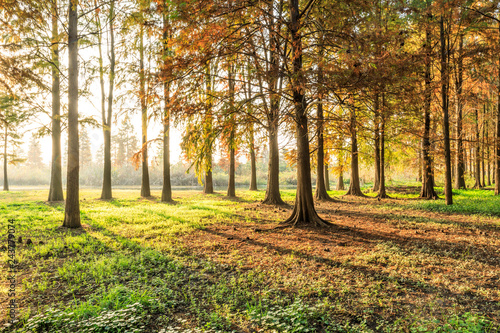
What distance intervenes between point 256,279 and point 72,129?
728cm

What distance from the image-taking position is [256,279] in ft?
14.4

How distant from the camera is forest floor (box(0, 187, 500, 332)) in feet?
10.3

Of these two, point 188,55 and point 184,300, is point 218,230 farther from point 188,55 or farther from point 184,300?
point 188,55

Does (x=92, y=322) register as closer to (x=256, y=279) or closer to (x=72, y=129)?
(x=256, y=279)

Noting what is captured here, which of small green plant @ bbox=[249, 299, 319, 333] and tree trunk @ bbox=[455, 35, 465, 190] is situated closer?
small green plant @ bbox=[249, 299, 319, 333]

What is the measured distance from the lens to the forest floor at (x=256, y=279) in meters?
3.12

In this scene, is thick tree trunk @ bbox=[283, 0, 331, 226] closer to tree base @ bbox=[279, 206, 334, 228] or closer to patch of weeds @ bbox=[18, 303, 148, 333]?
tree base @ bbox=[279, 206, 334, 228]

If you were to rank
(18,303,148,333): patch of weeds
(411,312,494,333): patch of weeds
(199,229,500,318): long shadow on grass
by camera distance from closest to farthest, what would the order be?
(411,312,494,333): patch of weeds
(18,303,148,333): patch of weeds
(199,229,500,318): long shadow on grass

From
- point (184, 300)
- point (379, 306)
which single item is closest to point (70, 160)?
point (184, 300)

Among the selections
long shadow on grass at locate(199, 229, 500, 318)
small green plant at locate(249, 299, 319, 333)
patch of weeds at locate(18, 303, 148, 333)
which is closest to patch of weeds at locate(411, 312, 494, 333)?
long shadow on grass at locate(199, 229, 500, 318)

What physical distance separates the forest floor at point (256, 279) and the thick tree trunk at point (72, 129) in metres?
0.58

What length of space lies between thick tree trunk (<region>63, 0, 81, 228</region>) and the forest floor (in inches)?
22.7

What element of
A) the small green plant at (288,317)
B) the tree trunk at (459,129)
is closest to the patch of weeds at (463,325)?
the small green plant at (288,317)

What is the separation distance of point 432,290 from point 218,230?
18.4 feet
